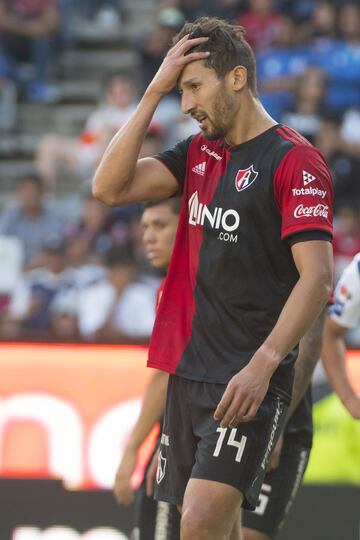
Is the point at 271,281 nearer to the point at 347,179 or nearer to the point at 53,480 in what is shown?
the point at 53,480

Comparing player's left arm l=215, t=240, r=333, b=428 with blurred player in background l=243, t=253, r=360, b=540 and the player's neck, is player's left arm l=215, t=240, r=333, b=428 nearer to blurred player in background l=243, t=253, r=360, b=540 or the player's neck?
the player's neck

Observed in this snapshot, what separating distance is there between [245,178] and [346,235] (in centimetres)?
629

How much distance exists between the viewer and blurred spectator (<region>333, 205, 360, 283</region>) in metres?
10.5

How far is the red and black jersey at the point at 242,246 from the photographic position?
4266mm

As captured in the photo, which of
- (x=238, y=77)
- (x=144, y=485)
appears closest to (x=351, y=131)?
(x=144, y=485)

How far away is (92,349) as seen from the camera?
25.7 ft

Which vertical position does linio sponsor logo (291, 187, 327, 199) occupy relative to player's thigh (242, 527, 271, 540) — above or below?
above

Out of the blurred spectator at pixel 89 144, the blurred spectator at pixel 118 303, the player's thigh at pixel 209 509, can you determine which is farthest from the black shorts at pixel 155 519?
the blurred spectator at pixel 89 144

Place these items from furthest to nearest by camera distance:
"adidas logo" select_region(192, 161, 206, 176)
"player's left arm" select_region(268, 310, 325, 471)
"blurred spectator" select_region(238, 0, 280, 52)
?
"blurred spectator" select_region(238, 0, 280, 52) < "player's left arm" select_region(268, 310, 325, 471) < "adidas logo" select_region(192, 161, 206, 176)

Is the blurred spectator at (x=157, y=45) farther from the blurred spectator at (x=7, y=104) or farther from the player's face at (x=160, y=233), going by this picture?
the player's face at (x=160, y=233)

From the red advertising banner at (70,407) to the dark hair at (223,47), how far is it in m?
3.50

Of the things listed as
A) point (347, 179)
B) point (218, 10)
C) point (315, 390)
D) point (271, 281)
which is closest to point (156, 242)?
point (271, 281)

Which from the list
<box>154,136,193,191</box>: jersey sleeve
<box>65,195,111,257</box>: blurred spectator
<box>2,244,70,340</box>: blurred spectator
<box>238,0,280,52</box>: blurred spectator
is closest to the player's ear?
<box>154,136,193,191</box>: jersey sleeve

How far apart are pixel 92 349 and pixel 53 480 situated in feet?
4.37
